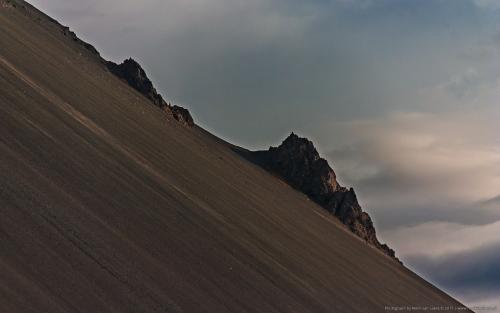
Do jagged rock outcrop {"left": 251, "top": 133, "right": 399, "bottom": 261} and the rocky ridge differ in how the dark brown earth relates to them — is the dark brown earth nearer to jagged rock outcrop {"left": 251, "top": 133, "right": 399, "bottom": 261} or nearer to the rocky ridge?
the rocky ridge

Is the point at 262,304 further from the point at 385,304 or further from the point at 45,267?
the point at 385,304

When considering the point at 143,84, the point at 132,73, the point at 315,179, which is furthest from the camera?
the point at 315,179

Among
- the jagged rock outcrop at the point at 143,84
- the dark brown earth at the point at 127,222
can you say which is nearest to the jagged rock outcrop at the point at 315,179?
the jagged rock outcrop at the point at 143,84

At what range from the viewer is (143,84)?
56.0m

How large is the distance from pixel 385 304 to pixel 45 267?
20.9 m

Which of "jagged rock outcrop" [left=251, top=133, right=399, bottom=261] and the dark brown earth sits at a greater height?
"jagged rock outcrop" [left=251, top=133, right=399, bottom=261]

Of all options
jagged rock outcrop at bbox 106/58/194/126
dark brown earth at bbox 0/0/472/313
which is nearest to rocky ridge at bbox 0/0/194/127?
jagged rock outcrop at bbox 106/58/194/126

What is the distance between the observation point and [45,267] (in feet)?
47.1

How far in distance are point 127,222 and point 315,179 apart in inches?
1684

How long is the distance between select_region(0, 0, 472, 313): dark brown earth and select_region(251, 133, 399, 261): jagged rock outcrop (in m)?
15.8

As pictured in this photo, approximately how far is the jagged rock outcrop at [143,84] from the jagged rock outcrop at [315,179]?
383 inches

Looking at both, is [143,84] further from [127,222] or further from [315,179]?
[127,222]

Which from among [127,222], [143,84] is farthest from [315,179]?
[127,222]

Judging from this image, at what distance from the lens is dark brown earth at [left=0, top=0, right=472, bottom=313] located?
15.2 meters
